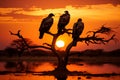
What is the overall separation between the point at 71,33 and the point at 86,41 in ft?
4.29

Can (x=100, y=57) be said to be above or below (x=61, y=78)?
above

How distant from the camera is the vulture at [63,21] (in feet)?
94.6

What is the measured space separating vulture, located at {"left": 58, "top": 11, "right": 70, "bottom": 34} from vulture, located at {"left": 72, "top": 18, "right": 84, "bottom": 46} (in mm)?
488

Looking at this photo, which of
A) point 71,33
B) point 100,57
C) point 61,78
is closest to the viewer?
point 61,78

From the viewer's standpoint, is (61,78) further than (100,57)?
No

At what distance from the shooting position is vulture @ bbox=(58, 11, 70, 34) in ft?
94.6

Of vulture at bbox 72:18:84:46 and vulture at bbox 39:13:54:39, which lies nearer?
vulture at bbox 72:18:84:46

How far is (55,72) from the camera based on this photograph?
29.3 m

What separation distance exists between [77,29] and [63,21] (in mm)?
796

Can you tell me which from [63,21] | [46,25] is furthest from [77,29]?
[46,25]

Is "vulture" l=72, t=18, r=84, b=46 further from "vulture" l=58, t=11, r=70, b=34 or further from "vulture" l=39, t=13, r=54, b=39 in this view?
"vulture" l=39, t=13, r=54, b=39

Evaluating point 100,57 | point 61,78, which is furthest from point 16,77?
point 100,57

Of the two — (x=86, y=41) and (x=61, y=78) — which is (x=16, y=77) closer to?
(x=61, y=78)

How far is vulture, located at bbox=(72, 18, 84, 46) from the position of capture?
94.3 feet
